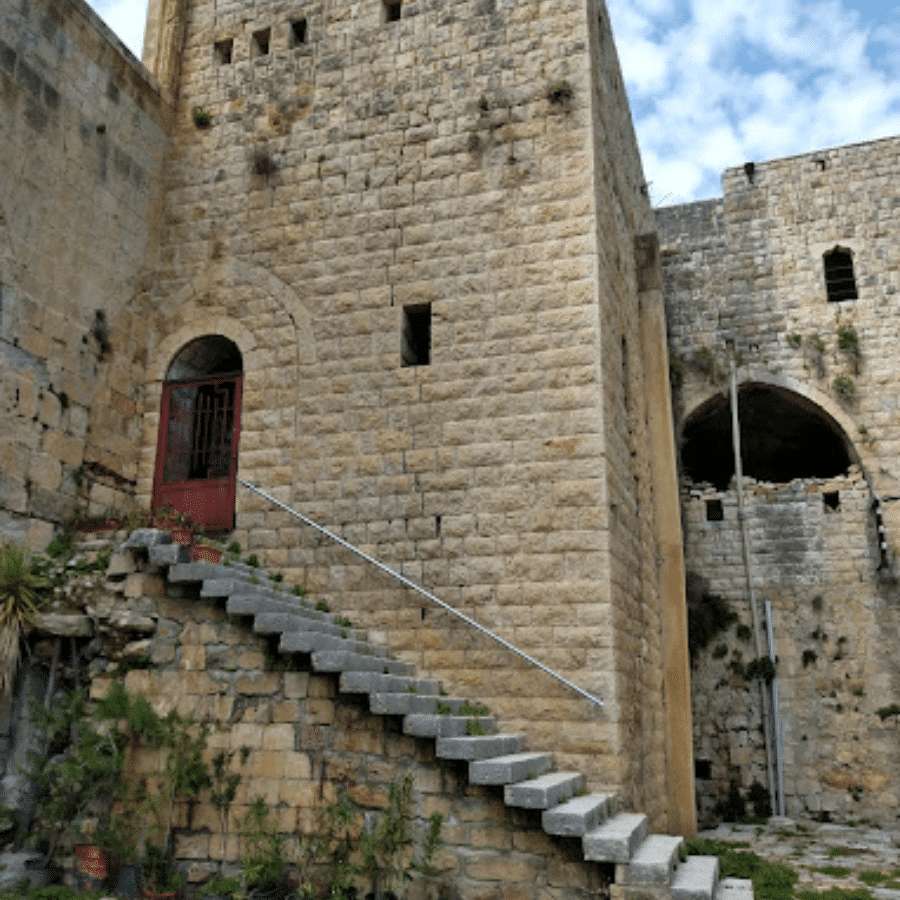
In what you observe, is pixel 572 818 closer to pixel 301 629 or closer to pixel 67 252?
pixel 301 629

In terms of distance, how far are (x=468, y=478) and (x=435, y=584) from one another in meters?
1.05

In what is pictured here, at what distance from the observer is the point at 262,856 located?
20.7 feet

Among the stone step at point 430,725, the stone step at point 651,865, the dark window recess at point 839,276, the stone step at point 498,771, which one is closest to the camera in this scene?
the stone step at point 651,865

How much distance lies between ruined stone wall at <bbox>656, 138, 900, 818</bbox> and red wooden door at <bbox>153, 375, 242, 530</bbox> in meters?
7.80

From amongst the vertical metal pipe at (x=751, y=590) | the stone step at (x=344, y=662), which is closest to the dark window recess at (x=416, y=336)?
the stone step at (x=344, y=662)

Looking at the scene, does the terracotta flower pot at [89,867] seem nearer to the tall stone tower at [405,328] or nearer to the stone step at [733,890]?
the tall stone tower at [405,328]

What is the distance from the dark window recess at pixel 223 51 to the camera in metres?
11.0

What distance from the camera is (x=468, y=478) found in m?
8.23

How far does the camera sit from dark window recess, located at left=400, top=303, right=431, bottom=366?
902 centimetres

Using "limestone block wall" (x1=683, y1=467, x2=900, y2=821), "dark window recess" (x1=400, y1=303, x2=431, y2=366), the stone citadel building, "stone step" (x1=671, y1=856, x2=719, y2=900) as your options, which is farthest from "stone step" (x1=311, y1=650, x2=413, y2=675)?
"limestone block wall" (x1=683, y1=467, x2=900, y2=821)

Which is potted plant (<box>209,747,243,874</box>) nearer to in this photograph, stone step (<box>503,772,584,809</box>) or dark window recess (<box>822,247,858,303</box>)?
stone step (<box>503,772,584,809</box>)

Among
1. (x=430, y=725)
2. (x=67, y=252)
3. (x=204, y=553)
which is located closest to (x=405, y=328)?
(x=204, y=553)

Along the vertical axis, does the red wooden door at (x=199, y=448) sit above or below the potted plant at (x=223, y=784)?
above

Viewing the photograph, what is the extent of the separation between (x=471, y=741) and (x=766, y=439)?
12.1m
